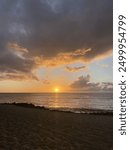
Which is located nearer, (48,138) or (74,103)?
(48,138)

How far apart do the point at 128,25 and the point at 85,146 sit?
663 centimetres

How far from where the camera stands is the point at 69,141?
11.9 m

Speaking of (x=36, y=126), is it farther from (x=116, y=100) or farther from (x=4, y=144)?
(x=116, y=100)

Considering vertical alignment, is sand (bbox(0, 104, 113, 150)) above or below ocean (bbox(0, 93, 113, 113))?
below

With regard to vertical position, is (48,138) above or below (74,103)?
below

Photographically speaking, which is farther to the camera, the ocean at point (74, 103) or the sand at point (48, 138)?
the ocean at point (74, 103)

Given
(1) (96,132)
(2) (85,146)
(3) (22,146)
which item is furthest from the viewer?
(1) (96,132)

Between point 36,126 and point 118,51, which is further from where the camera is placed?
point 36,126

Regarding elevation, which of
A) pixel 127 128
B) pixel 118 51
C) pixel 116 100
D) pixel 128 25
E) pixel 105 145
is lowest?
pixel 105 145

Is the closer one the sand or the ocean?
the sand

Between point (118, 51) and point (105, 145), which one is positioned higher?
point (118, 51)

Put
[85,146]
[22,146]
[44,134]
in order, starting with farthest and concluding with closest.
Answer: [44,134]
[85,146]
[22,146]

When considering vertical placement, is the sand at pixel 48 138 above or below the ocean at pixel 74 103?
below

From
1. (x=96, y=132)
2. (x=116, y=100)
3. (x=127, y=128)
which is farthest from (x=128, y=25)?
(x=96, y=132)
